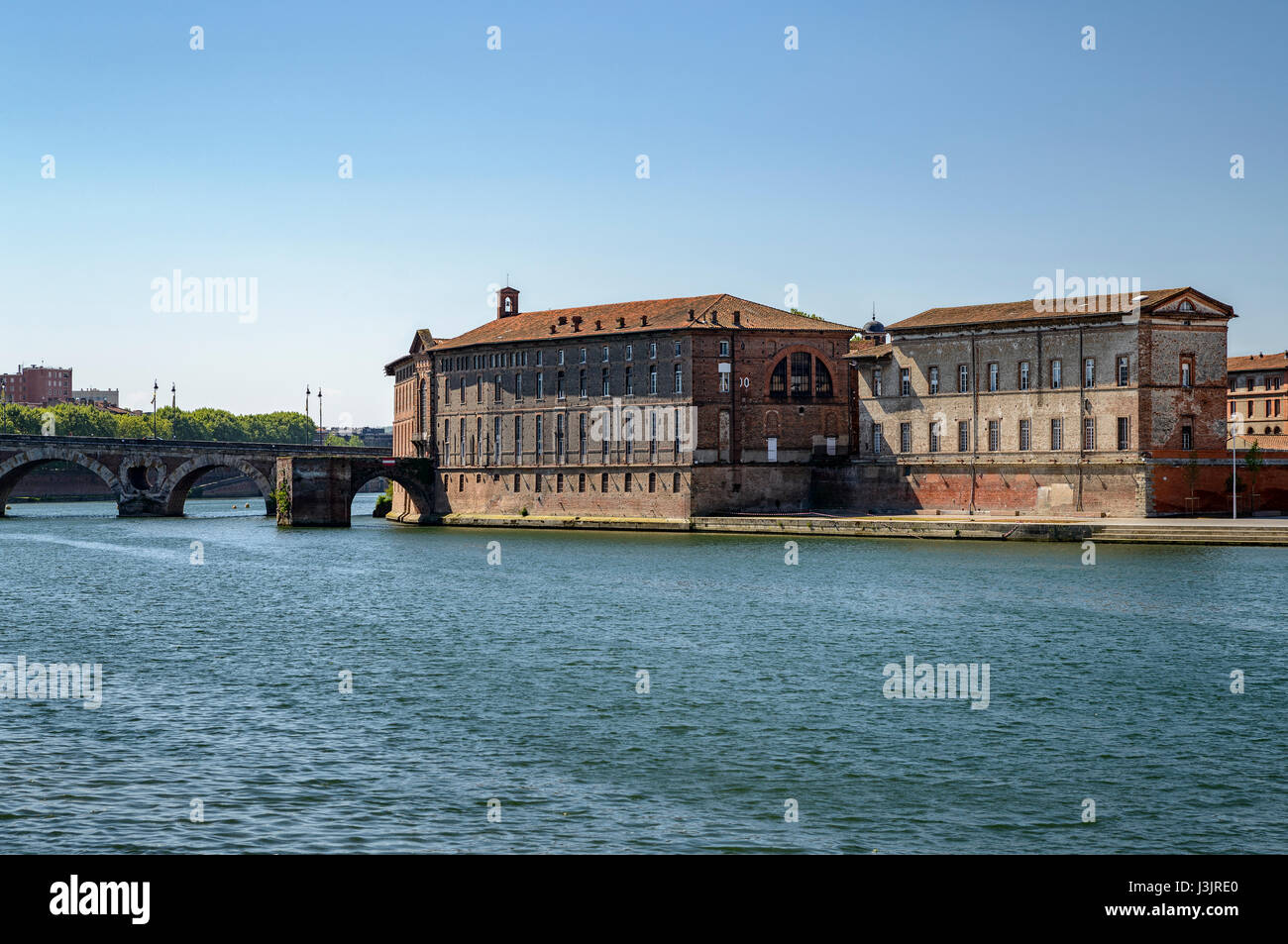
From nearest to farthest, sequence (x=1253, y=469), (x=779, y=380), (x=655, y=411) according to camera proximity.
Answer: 1. (x=1253, y=469)
2. (x=779, y=380)
3. (x=655, y=411)

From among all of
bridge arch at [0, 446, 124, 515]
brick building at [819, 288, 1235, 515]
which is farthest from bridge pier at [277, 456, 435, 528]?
brick building at [819, 288, 1235, 515]

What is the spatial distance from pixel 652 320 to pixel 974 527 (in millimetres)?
30402

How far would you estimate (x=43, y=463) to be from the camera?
360 ft

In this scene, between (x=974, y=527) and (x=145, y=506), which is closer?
(x=974, y=527)

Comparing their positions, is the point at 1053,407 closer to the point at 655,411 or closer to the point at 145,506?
the point at 655,411

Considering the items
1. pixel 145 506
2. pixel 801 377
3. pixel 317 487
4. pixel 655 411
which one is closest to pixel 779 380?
pixel 801 377

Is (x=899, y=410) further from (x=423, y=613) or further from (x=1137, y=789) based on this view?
(x=1137, y=789)

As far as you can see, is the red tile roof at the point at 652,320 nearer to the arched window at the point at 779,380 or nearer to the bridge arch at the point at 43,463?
the arched window at the point at 779,380

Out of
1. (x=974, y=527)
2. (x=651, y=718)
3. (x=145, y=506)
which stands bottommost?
(x=651, y=718)

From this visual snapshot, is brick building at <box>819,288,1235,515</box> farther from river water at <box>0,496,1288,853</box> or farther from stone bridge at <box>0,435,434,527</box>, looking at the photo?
stone bridge at <box>0,435,434,527</box>

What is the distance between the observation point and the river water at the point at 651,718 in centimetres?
1755
